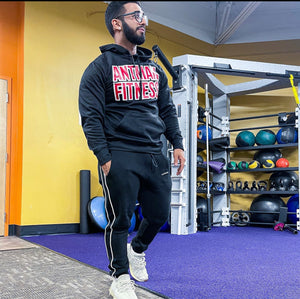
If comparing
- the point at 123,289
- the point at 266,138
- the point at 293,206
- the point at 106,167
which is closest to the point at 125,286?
the point at 123,289

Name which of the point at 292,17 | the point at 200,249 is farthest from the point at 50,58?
the point at 292,17

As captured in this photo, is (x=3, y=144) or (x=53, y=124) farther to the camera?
(x=53, y=124)

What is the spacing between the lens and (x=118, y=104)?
150 cm

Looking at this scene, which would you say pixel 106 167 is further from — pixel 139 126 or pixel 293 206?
pixel 293 206

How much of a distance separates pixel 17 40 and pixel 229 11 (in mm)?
4169

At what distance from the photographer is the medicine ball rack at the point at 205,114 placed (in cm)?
388

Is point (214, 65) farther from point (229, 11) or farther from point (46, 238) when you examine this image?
point (229, 11)

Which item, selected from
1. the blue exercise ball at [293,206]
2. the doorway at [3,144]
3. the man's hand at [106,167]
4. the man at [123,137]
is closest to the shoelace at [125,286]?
the man at [123,137]

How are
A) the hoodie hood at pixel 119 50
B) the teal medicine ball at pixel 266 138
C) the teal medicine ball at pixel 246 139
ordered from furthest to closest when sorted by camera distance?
the teal medicine ball at pixel 246 139
the teal medicine ball at pixel 266 138
the hoodie hood at pixel 119 50

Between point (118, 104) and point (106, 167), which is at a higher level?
point (118, 104)

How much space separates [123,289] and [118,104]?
0.78 metres

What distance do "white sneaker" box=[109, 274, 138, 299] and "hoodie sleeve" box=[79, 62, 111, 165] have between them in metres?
0.51

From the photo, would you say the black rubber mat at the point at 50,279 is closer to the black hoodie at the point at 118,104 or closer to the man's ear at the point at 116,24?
the black hoodie at the point at 118,104

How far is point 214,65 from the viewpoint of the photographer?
13.6ft
